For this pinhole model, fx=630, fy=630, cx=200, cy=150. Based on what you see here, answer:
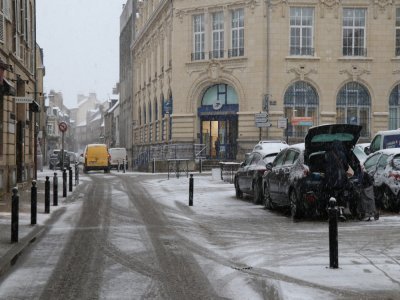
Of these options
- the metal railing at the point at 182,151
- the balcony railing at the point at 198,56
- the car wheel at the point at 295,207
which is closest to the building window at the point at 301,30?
the balcony railing at the point at 198,56

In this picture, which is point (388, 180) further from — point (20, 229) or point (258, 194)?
point (20, 229)

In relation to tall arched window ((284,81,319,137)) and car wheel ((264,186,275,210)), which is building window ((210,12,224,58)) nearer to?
tall arched window ((284,81,319,137))

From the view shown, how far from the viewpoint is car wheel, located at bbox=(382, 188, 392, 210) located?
14.8 metres

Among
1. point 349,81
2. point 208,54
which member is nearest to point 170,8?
point 208,54

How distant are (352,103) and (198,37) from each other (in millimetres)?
11323

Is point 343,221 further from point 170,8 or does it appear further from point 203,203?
point 170,8

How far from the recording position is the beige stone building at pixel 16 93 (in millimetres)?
19422

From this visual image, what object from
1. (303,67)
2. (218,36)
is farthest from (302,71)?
(218,36)

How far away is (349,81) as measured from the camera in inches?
1591

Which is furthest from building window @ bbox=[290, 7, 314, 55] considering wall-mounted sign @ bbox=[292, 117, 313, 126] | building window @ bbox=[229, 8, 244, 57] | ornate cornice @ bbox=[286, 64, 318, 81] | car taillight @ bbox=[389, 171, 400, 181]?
car taillight @ bbox=[389, 171, 400, 181]

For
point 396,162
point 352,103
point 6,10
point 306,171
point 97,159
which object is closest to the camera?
point 306,171

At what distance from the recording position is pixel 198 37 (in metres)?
43.2

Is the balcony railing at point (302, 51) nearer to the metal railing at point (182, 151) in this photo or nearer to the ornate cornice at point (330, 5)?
the ornate cornice at point (330, 5)

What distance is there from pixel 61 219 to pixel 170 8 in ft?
111
